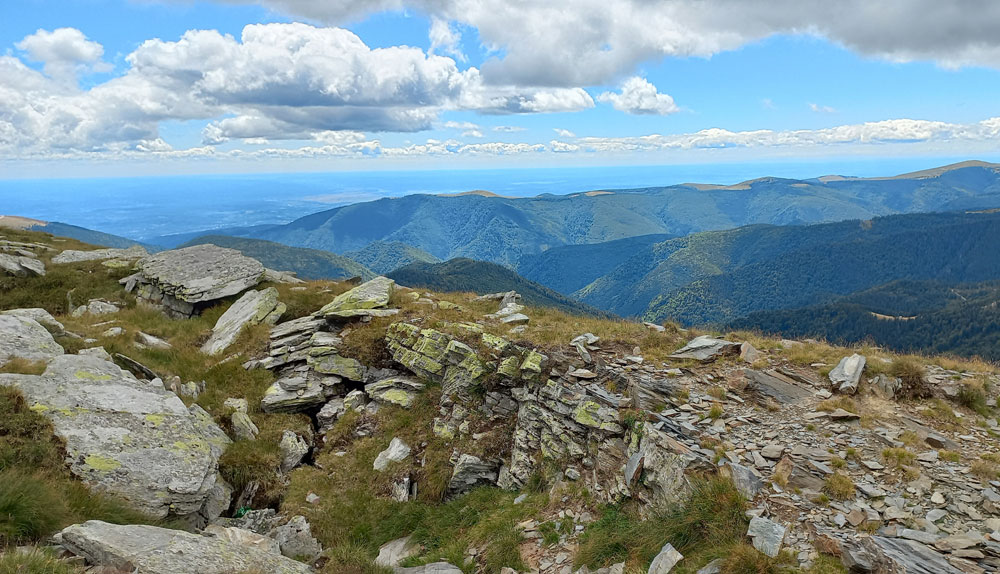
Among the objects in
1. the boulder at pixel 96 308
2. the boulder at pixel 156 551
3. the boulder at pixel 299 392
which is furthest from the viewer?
the boulder at pixel 96 308

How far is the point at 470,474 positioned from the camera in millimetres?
13484

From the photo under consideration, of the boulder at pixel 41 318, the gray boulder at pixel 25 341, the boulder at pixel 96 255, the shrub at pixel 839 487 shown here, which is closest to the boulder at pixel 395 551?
the shrub at pixel 839 487

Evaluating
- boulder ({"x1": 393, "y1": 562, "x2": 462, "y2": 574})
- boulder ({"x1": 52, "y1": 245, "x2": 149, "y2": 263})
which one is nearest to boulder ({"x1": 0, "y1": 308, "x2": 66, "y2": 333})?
boulder ({"x1": 52, "y1": 245, "x2": 149, "y2": 263})

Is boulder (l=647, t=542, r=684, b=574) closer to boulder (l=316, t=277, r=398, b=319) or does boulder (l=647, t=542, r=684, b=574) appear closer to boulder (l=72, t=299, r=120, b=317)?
boulder (l=316, t=277, r=398, b=319)

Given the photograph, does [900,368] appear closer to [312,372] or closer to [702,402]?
[702,402]

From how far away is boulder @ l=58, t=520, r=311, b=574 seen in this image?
730cm

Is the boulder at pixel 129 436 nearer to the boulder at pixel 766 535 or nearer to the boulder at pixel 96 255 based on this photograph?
the boulder at pixel 766 535

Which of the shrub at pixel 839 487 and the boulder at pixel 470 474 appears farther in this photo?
the boulder at pixel 470 474

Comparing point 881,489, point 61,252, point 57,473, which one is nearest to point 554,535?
point 881,489

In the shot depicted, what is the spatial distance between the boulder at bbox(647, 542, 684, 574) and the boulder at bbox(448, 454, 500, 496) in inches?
235

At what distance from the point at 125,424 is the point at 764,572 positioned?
1448cm

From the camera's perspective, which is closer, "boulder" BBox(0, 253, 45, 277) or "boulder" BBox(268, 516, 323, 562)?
"boulder" BBox(268, 516, 323, 562)

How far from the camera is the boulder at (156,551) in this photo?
287 inches

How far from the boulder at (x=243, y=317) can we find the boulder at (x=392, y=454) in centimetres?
966
